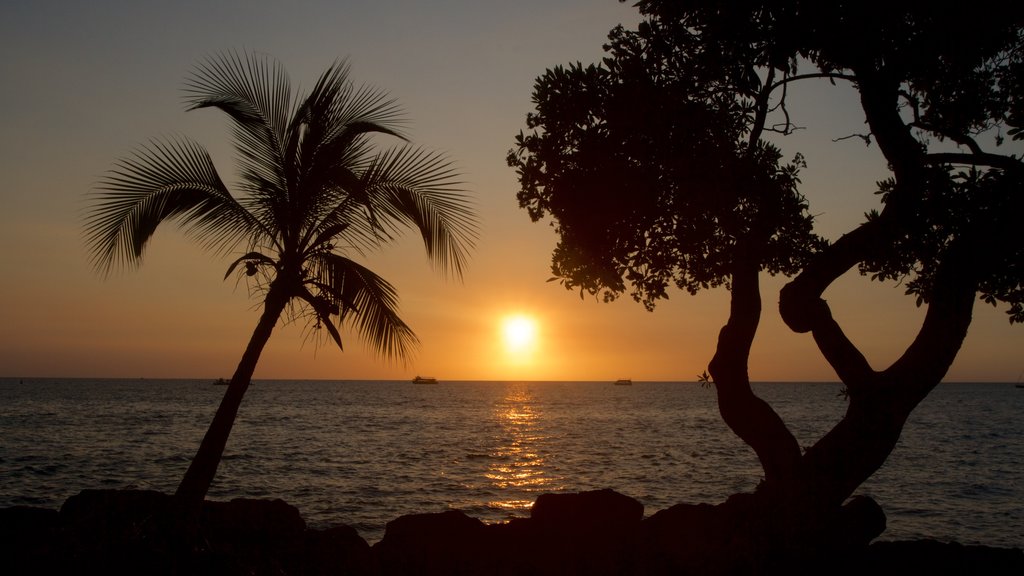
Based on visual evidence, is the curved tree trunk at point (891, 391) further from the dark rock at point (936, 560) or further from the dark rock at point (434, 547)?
the dark rock at point (434, 547)

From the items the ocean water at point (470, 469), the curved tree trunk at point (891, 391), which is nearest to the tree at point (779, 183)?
the curved tree trunk at point (891, 391)

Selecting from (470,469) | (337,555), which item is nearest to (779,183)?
Answer: (337,555)

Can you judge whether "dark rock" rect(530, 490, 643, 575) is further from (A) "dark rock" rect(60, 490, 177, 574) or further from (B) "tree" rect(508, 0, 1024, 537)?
(A) "dark rock" rect(60, 490, 177, 574)

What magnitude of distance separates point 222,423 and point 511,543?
5.23m

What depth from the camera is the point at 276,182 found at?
11.6m

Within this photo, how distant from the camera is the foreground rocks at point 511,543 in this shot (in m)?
8.64

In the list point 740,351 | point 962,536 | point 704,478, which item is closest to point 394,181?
point 740,351

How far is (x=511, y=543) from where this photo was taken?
12.8 meters

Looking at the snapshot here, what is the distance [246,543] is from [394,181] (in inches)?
240

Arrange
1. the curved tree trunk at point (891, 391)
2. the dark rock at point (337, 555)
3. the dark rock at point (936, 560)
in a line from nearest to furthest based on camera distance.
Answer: the curved tree trunk at point (891, 391), the dark rock at point (936, 560), the dark rock at point (337, 555)

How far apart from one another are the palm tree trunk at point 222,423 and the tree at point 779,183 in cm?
448

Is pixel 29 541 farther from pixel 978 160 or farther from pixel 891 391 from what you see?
pixel 978 160

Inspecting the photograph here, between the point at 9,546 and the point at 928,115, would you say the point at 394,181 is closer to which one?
the point at 9,546

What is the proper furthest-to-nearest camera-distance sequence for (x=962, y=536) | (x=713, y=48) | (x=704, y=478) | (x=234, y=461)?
(x=234, y=461)
(x=704, y=478)
(x=962, y=536)
(x=713, y=48)
